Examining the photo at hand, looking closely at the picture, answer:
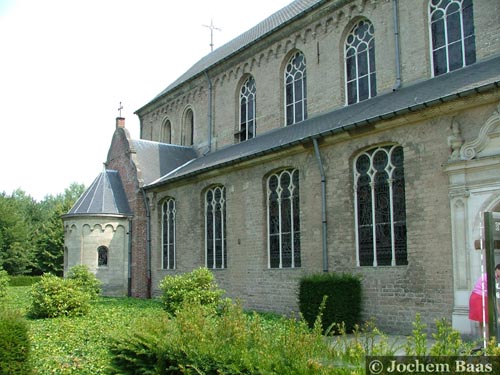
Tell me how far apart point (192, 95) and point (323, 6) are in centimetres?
1006

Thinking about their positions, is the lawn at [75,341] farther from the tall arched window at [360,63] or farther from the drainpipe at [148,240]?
the tall arched window at [360,63]

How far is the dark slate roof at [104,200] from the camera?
995 inches

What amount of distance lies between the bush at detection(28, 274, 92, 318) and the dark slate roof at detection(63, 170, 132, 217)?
8658 mm

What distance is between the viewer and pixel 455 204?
39.4 ft

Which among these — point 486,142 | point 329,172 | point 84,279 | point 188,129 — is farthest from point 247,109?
point 486,142

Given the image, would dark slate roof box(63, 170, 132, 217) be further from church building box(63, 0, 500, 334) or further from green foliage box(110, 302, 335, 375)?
green foliage box(110, 302, 335, 375)

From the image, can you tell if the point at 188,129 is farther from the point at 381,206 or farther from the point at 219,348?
the point at 219,348

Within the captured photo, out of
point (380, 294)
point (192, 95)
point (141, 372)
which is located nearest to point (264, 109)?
point (192, 95)

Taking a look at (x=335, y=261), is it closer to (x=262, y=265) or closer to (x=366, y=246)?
(x=366, y=246)

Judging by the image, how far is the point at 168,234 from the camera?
78.3 feet

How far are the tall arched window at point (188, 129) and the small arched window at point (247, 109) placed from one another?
→ 5.03 meters

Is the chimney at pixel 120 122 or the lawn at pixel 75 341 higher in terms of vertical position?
the chimney at pixel 120 122

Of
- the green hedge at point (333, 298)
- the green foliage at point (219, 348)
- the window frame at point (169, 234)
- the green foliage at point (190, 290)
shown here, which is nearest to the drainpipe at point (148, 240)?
the window frame at point (169, 234)

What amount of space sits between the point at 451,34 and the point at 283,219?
7.27 metres
